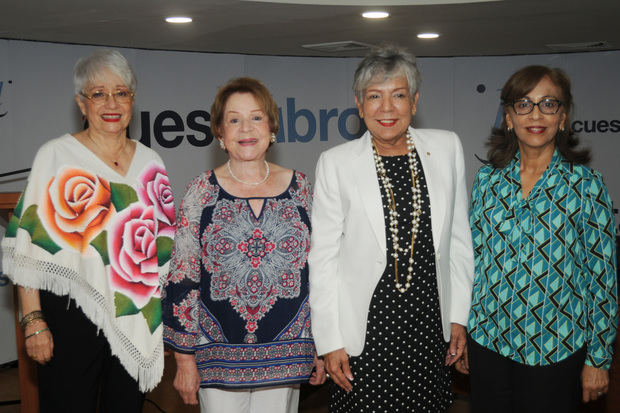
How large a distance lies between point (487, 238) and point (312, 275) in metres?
0.68

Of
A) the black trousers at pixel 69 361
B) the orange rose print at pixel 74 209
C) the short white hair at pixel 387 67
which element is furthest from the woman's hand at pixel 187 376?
the short white hair at pixel 387 67

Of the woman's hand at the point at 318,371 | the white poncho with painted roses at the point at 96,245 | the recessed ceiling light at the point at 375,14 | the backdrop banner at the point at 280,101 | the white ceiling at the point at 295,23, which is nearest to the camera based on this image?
the white poncho with painted roses at the point at 96,245

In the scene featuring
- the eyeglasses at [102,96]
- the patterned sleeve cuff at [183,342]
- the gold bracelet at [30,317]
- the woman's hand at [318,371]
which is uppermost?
the eyeglasses at [102,96]

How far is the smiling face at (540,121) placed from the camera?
245cm

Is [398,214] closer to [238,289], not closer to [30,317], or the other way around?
[238,289]

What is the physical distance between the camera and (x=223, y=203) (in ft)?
8.23

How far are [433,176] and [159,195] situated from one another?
1.11 meters

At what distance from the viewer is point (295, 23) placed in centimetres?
519

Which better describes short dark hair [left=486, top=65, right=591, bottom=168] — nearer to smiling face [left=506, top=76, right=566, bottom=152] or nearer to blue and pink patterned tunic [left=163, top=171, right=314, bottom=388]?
smiling face [left=506, top=76, right=566, bottom=152]

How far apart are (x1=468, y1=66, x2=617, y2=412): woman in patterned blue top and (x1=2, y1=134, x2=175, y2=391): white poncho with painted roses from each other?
1.30m

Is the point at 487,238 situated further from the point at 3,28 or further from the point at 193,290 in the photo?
the point at 3,28

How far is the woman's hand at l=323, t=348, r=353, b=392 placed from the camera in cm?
242

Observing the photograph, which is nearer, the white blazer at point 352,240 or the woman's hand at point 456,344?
the white blazer at point 352,240

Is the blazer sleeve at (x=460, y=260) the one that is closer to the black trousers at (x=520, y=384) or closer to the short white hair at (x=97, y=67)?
the black trousers at (x=520, y=384)
